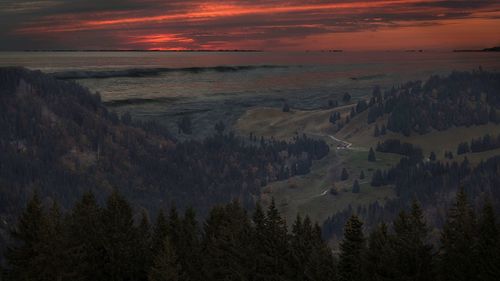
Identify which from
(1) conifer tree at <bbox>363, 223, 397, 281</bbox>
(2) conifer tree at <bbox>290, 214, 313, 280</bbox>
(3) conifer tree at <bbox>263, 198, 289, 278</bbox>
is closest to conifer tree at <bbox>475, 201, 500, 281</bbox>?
(1) conifer tree at <bbox>363, 223, 397, 281</bbox>

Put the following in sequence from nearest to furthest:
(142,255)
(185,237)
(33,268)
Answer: (33,268) → (142,255) → (185,237)

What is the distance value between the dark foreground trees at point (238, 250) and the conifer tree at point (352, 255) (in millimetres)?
121

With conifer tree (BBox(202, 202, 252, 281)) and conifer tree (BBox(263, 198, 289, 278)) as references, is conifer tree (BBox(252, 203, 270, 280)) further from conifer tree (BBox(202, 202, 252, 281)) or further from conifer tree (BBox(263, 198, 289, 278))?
conifer tree (BBox(202, 202, 252, 281))

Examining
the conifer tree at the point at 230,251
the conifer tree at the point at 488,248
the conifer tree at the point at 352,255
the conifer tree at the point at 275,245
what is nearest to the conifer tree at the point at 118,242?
the conifer tree at the point at 230,251

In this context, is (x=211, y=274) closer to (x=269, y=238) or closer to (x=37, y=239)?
(x=269, y=238)

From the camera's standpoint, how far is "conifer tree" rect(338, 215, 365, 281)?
73.1 m

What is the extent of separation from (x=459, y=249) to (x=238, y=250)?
28.0m

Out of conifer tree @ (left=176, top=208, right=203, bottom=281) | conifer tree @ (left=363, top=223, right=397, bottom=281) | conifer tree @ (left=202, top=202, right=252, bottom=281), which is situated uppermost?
conifer tree @ (left=363, top=223, right=397, bottom=281)

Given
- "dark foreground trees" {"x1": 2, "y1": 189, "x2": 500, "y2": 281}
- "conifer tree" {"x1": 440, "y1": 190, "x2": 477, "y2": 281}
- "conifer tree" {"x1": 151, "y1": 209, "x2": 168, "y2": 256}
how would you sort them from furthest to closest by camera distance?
"conifer tree" {"x1": 151, "y1": 209, "x2": 168, "y2": 256} → "conifer tree" {"x1": 440, "y1": 190, "x2": 477, "y2": 281} → "dark foreground trees" {"x1": 2, "y1": 189, "x2": 500, "y2": 281}

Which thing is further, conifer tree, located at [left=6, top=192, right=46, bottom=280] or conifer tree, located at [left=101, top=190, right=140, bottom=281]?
conifer tree, located at [left=101, top=190, right=140, bottom=281]

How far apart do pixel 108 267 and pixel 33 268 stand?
479 inches

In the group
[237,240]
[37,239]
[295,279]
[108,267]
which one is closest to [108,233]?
[108,267]

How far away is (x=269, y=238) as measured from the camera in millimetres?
79000

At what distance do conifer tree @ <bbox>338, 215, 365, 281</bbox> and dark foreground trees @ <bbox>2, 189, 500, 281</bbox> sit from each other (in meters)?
0.12
